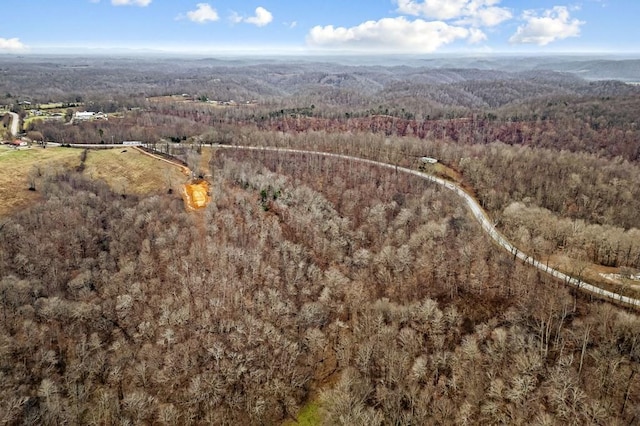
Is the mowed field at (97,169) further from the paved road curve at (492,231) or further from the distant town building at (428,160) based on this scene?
the distant town building at (428,160)

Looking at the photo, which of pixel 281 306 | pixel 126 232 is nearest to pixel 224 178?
pixel 126 232

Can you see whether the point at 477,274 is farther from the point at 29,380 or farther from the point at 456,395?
the point at 29,380

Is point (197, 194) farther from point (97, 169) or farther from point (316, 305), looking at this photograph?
point (316, 305)

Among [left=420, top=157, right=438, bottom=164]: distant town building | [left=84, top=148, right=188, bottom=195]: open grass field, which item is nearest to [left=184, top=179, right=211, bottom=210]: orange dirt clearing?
[left=84, top=148, right=188, bottom=195]: open grass field

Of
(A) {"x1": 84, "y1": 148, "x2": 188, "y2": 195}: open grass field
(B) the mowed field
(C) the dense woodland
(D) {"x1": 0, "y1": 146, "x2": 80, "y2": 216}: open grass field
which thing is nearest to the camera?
(C) the dense woodland

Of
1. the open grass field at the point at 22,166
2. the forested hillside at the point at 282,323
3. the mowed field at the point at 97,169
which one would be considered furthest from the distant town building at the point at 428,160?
the open grass field at the point at 22,166

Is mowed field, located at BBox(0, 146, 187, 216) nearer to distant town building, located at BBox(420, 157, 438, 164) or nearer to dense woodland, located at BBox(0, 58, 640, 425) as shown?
dense woodland, located at BBox(0, 58, 640, 425)
